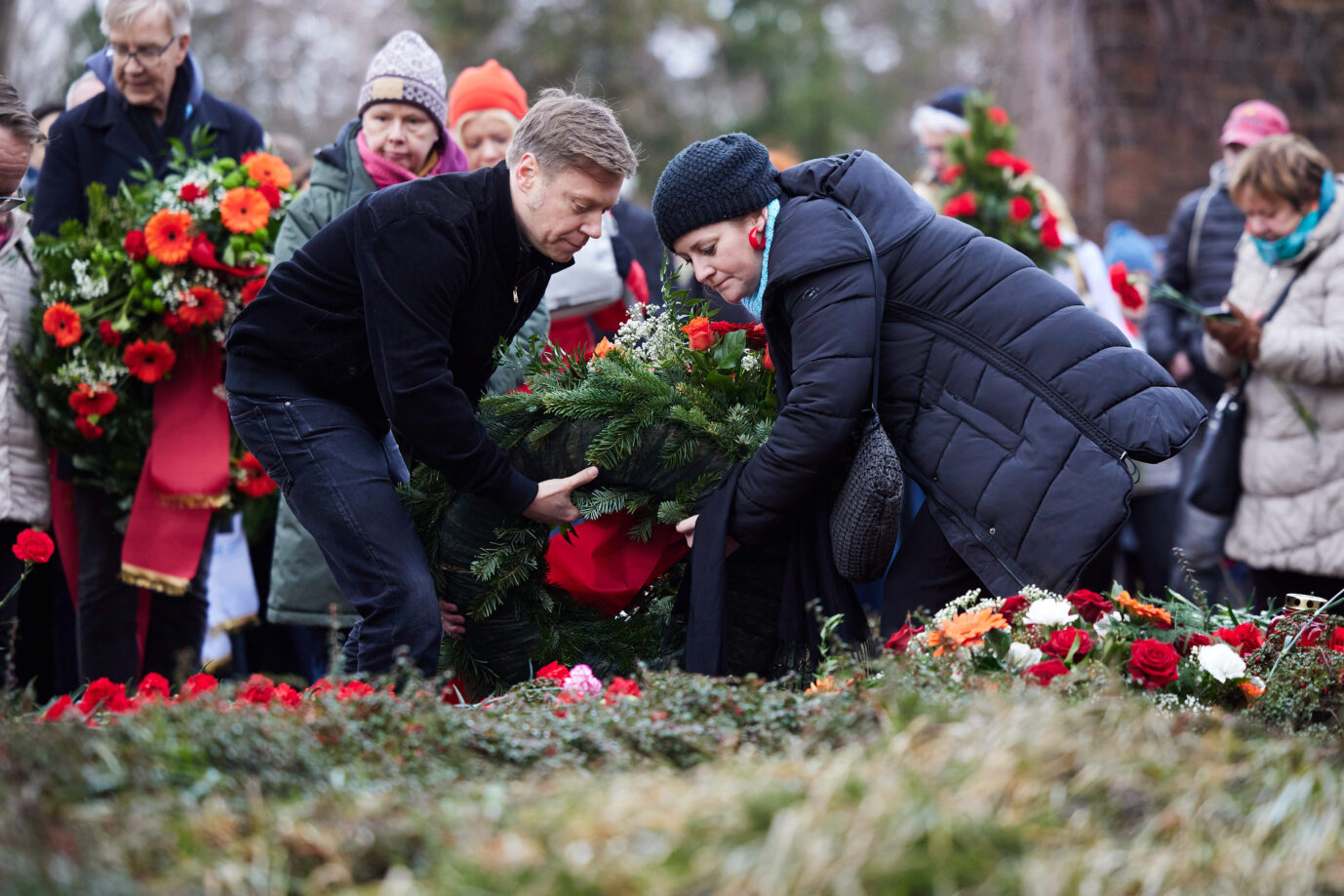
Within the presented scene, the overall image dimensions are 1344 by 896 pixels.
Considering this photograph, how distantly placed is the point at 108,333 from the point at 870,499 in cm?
277

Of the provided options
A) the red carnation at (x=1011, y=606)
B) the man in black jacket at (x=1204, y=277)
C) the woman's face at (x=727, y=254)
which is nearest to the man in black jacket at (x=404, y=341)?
the woman's face at (x=727, y=254)

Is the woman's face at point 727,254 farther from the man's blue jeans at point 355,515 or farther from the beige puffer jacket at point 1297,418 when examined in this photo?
the beige puffer jacket at point 1297,418

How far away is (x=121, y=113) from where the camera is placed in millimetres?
4852

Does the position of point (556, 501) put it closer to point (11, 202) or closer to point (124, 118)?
point (11, 202)

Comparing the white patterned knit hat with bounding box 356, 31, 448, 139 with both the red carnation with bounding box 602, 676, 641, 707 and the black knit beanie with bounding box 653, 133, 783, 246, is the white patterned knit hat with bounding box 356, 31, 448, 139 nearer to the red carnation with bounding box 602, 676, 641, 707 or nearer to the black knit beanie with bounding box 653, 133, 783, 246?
the black knit beanie with bounding box 653, 133, 783, 246

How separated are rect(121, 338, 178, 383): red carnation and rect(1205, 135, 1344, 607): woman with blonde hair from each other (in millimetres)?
3824

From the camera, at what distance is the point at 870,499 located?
10.1ft

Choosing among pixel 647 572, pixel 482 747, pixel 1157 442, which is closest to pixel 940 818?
pixel 482 747

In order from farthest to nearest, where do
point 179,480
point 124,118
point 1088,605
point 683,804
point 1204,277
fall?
point 1204,277 → point 124,118 → point 179,480 → point 1088,605 → point 683,804

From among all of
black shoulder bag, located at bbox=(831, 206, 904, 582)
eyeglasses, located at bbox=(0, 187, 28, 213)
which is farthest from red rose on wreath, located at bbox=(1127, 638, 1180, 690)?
eyeglasses, located at bbox=(0, 187, 28, 213)

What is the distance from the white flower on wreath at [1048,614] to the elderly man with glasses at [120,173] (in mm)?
3128

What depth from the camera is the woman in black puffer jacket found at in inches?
121

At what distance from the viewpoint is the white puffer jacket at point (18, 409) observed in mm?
4168

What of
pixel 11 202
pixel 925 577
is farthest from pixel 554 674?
pixel 11 202
